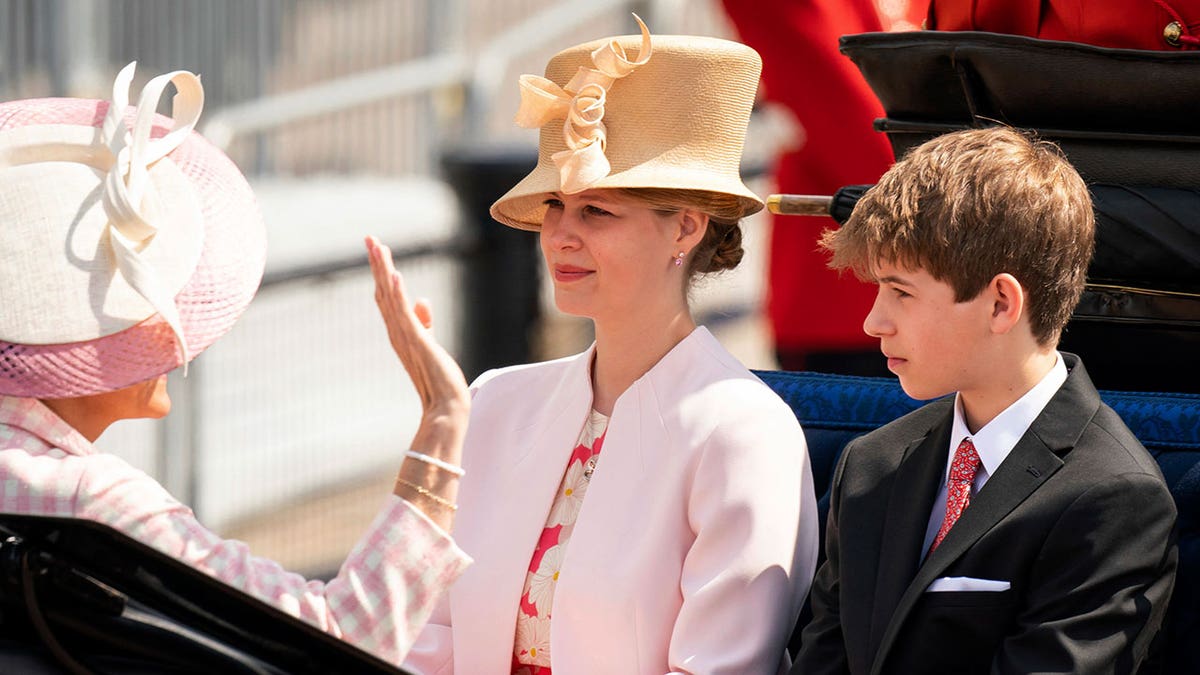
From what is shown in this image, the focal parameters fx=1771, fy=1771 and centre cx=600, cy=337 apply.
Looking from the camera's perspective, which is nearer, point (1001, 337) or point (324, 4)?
point (1001, 337)

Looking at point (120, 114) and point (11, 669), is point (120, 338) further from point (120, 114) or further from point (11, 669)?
point (11, 669)

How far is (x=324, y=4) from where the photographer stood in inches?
269

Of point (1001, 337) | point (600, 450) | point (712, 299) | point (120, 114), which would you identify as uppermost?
point (120, 114)

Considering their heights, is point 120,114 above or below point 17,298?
above

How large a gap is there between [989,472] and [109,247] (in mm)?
1062

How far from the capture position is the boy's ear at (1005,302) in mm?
2119

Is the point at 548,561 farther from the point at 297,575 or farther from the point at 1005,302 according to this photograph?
the point at 1005,302

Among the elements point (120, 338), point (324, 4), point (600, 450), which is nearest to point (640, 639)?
point (600, 450)

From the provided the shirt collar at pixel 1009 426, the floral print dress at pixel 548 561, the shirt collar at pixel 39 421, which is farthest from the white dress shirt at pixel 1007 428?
the shirt collar at pixel 39 421

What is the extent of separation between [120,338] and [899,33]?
1.27 meters

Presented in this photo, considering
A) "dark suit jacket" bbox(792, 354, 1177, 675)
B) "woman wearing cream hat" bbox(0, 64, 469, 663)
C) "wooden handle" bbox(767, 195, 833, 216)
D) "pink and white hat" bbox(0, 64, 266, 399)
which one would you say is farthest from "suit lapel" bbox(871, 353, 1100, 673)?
"pink and white hat" bbox(0, 64, 266, 399)

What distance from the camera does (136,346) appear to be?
6.42 ft

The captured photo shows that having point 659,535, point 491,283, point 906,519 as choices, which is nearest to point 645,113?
point 659,535

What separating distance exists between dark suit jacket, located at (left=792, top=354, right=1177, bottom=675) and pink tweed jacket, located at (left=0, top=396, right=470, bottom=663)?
54 centimetres
